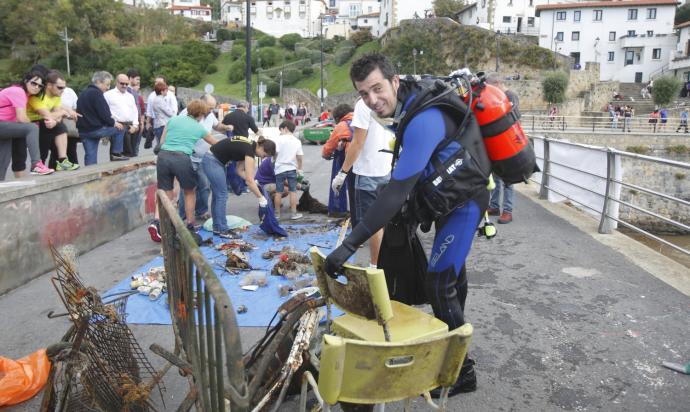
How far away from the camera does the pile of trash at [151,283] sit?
5059 mm

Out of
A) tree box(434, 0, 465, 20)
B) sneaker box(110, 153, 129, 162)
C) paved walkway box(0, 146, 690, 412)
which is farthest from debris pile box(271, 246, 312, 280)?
tree box(434, 0, 465, 20)

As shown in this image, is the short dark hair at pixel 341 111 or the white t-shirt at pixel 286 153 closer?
the short dark hair at pixel 341 111

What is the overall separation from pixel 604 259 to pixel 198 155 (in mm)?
5751

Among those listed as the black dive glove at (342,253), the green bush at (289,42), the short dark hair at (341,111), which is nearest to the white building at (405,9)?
the green bush at (289,42)

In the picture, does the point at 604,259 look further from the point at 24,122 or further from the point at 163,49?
the point at 163,49

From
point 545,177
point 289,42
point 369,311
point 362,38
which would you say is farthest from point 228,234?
point 289,42

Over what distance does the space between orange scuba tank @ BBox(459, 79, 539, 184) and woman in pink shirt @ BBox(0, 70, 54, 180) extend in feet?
19.1

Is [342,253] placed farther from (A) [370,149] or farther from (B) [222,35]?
(B) [222,35]

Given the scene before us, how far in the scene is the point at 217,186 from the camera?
7.19 meters

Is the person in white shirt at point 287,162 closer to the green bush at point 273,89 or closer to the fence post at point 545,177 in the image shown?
the fence post at point 545,177

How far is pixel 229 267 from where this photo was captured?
5.96 m

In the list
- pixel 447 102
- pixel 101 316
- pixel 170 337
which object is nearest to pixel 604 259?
pixel 447 102

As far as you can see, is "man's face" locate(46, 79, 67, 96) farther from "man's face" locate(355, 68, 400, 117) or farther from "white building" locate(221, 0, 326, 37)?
"white building" locate(221, 0, 326, 37)

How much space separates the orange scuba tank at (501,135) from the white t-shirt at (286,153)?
5.51 meters
